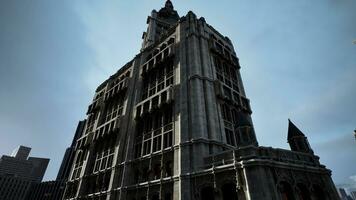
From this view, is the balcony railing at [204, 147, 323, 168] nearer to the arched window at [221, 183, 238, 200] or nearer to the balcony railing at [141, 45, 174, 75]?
the arched window at [221, 183, 238, 200]

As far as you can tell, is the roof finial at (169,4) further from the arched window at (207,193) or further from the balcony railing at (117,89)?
the arched window at (207,193)

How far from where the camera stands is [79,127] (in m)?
191

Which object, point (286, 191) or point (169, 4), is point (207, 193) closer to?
point (286, 191)

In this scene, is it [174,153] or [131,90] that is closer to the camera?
[174,153]

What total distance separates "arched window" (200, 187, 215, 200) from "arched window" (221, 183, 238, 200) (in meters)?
1.38

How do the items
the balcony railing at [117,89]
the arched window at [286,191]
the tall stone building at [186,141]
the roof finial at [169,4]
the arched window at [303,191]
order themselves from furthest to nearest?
the roof finial at [169,4] → the balcony railing at [117,89] → the arched window at [303,191] → the tall stone building at [186,141] → the arched window at [286,191]

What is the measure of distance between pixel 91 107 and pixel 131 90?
2066cm

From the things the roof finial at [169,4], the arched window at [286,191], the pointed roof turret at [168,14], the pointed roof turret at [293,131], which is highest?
the roof finial at [169,4]

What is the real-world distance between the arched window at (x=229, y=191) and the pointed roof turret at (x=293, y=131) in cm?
1185

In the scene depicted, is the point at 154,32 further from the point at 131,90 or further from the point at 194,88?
the point at 194,88

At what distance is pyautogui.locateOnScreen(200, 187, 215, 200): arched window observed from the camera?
72.7ft

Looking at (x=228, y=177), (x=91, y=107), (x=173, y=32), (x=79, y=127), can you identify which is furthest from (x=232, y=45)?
(x=79, y=127)

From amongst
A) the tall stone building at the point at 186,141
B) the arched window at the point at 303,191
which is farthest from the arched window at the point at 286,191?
the arched window at the point at 303,191

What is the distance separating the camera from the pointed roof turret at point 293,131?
26.7 meters
